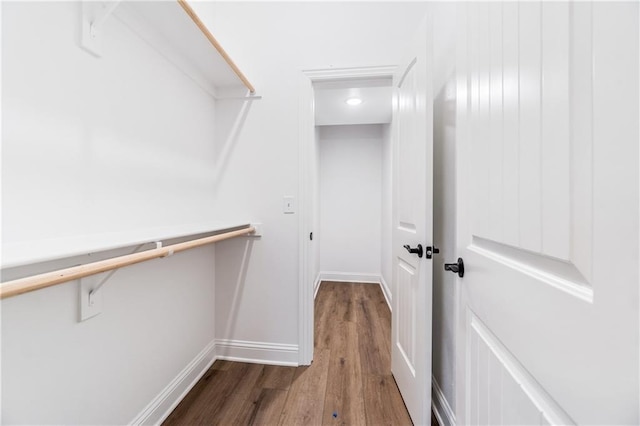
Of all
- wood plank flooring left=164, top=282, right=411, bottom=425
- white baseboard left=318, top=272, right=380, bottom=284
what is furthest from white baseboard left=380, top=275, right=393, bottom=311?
wood plank flooring left=164, top=282, right=411, bottom=425

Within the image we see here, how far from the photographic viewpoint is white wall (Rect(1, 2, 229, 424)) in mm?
731

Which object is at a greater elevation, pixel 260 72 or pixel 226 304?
pixel 260 72

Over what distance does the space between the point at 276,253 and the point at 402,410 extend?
1.17 meters

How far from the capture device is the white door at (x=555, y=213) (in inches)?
12.9

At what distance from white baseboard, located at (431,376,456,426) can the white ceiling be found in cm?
203

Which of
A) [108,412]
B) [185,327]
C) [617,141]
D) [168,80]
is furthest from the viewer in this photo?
[185,327]

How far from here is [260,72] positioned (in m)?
1.80

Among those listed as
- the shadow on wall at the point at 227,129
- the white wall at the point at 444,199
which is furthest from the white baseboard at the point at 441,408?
the shadow on wall at the point at 227,129

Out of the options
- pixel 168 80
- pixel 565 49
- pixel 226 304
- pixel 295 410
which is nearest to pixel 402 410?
pixel 295 410

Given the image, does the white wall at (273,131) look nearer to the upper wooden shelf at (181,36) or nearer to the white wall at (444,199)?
the upper wooden shelf at (181,36)

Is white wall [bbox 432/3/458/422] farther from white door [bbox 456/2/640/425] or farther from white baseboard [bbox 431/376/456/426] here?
white door [bbox 456/2/640/425]

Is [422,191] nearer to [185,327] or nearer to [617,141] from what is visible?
[617,141]

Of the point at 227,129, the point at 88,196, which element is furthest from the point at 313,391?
the point at 227,129

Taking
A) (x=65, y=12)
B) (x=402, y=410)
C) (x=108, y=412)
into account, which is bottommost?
(x=402, y=410)
